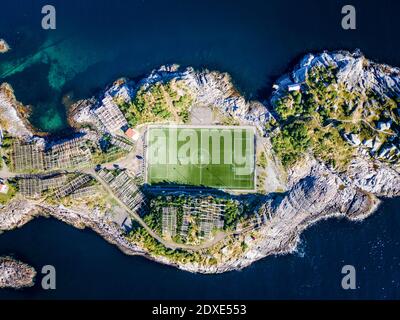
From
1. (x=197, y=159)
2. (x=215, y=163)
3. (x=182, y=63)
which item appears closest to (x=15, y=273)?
(x=197, y=159)

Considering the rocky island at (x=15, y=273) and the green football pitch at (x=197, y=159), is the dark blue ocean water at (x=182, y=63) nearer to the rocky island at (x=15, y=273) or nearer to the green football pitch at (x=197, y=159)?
the rocky island at (x=15, y=273)

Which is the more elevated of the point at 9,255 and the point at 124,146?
the point at 124,146

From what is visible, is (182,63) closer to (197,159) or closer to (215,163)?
(197,159)

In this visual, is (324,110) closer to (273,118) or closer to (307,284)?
(273,118)

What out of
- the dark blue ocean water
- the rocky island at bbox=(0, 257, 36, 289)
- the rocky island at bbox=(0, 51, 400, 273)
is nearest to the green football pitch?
the rocky island at bbox=(0, 51, 400, 273)
